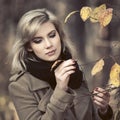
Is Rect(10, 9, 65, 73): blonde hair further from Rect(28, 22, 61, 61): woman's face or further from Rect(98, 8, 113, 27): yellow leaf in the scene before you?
Rect(98, 8, 113, 27): yellow leaf

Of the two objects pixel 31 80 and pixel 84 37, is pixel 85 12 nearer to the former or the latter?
pixel 84 37

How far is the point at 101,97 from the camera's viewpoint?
6.90 ft

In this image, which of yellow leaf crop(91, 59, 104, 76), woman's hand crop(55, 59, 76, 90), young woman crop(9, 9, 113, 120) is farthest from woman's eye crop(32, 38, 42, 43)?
yellow leaf crop(91, 59, 104, 76)

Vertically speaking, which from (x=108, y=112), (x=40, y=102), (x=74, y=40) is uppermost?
(x=74, y=40)

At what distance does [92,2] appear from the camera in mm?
2107

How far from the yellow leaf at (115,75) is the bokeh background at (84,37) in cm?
2

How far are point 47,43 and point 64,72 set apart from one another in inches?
5.3

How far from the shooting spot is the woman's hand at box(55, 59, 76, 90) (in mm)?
2068

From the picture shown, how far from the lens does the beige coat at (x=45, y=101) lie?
205 centimetres

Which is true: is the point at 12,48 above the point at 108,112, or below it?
above

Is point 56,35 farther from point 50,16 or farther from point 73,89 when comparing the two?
point 73,89

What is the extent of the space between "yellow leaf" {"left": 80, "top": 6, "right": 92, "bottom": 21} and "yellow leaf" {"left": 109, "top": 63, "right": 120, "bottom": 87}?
22cm

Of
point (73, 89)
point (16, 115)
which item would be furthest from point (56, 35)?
point (16, 115)

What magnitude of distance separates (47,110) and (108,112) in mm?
250
